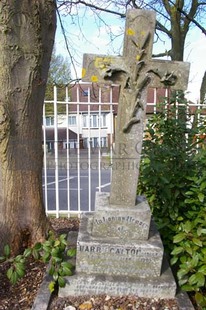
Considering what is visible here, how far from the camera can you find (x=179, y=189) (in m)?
2.59

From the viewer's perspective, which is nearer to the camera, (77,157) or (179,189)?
(179,189)

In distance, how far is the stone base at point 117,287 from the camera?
2.06 m

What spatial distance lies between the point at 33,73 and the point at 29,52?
7.0 inches

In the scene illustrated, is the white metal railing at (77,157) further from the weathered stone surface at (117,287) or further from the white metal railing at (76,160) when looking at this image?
the weathered stone surface at (117,287)

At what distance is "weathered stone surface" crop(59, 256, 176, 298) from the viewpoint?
2.06 meters

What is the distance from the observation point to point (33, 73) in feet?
8.41

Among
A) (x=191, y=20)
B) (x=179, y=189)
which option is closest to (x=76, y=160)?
(x=191, y=20)

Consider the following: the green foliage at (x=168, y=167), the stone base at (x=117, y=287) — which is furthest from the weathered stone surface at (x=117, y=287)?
the green foliage at (x=168, y=167)

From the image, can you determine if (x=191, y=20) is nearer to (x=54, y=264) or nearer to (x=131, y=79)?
(x=131, y=79)

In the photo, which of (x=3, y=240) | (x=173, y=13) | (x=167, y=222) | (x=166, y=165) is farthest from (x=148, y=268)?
(x=173, y=13)

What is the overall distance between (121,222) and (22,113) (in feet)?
4.25

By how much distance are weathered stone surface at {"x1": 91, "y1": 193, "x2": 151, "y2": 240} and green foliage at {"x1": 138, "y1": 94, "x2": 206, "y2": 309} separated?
0.27 metres

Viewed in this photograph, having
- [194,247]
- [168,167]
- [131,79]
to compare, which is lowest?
[194,247]

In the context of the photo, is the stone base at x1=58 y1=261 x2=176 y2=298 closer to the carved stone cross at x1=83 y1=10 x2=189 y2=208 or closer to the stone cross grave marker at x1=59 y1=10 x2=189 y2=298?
the stone cross grave marker at x1=59 y1=10 x2=189 y2=298
